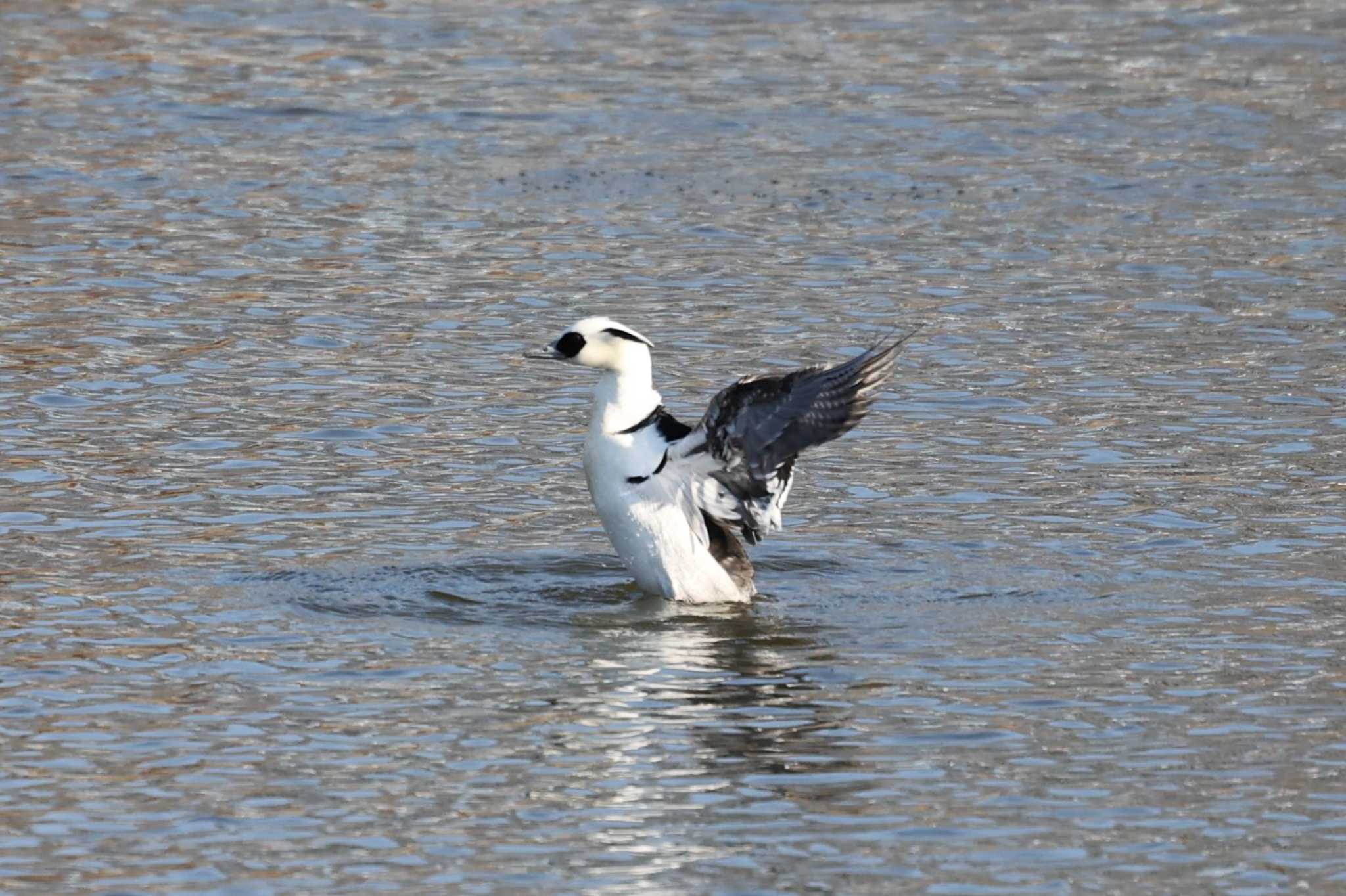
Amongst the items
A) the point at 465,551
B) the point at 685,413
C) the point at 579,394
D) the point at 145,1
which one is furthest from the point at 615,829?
the point at 145,1

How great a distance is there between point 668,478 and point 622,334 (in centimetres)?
74

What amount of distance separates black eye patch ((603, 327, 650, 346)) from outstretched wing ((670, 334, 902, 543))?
628mm

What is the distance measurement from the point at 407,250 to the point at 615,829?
10.6 metres

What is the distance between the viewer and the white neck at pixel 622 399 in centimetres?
1233

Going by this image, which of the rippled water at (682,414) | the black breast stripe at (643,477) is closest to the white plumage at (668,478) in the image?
the black breast stripe at (643,477)

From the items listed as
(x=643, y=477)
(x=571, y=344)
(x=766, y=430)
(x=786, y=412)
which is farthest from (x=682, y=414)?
(x=786, y=412)

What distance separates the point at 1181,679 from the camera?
10.6 meters

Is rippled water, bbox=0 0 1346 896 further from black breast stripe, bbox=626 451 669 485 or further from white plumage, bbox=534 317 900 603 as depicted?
black breast stripe, bbox=626 451 669 485

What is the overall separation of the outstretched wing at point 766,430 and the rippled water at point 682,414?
1.83 feet

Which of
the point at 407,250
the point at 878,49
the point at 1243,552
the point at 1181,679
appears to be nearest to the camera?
the point at 1181,679

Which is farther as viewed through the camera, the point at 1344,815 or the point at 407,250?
the point at 407,250

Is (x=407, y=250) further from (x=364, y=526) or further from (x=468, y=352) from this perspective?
(x=364, y=526)

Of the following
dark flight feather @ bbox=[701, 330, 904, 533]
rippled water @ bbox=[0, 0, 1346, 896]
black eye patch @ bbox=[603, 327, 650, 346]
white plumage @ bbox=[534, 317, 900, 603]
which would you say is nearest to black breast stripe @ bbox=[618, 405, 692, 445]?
white plumage @ bbox=[534, 317, 900, 603]

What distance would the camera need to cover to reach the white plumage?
11.9 metres
